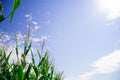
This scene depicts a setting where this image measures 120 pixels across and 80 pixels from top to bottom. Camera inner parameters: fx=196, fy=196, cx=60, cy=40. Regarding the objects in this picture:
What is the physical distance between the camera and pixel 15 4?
900 millimetres

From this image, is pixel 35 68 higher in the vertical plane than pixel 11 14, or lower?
higher

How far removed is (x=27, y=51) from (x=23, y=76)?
0.76 metres

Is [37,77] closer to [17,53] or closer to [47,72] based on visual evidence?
[47,72]

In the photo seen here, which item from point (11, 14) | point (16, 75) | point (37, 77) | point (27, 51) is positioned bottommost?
point (11, 14)

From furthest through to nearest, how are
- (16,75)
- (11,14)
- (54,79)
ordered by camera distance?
(54,79) < (16,75) < (11,14)

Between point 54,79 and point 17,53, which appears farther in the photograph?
point 54,79

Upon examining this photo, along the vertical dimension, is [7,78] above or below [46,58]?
below

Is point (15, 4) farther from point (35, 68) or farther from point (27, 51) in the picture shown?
point (35, 68)

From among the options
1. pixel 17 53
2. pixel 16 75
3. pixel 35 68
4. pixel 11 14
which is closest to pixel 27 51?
pixel 17 53

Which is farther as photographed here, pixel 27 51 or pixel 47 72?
pixel 47 72

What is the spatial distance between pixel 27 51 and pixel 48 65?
3.63ft

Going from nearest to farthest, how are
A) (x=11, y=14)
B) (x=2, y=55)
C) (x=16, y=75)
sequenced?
(x=11, y=14) < (x=16, y=75) < (x=2, y=55)

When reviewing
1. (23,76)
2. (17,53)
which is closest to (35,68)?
(17,53)

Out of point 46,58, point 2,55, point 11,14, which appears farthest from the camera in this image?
point 46,58
